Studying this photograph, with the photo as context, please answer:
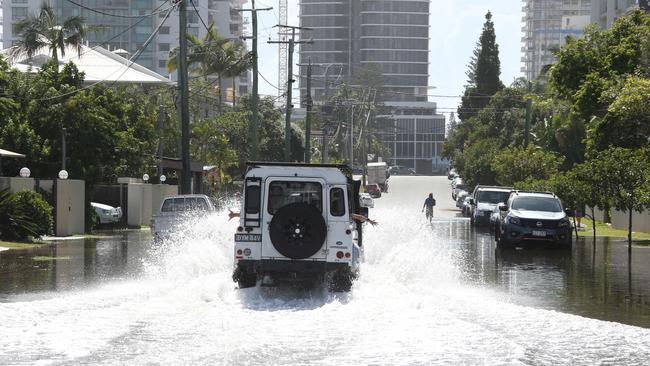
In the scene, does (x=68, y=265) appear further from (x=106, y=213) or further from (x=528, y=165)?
(x=528, y=165)

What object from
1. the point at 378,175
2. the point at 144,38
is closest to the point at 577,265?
the point at 378,175

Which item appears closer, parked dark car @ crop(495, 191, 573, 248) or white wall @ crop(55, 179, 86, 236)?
parked dark car @ crop(495, 191, 573, 248)

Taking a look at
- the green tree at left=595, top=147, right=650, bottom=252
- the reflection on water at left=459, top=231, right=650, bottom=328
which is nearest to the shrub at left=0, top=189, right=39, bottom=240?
the reflection on water at left=459, top=231, right=650, bottom=328

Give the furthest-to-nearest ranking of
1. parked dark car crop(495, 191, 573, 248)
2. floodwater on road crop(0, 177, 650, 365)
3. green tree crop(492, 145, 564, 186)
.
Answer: green tree crop(492, 145, 564, 186) < parked dark car crop(495, 191, 573, 248) < floodwater on road crop(0, 177, 650, 365)

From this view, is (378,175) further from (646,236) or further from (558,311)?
(558,311)

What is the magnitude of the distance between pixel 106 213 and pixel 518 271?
2801 centimetres

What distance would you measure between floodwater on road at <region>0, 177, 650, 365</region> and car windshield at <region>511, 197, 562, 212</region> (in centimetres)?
762

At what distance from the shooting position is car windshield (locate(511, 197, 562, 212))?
34438 mm

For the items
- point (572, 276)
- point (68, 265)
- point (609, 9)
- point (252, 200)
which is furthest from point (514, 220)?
point (609, 9)

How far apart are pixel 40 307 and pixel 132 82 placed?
71.3 metres

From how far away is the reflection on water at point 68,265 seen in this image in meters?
20.4

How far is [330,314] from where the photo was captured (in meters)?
15.1

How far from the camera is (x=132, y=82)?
8550 centimetres

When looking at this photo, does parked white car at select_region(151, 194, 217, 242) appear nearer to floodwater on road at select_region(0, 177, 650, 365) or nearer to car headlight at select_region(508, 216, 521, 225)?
floodwater on road at select_region(0, 177, 650, 365)
